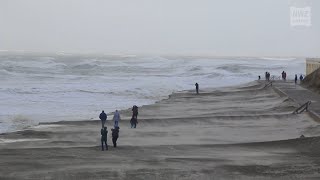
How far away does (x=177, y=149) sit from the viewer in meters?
15.3

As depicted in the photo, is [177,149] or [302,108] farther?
[302,108]

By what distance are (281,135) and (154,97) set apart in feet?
70.0

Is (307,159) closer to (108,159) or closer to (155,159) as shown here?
(155,159)

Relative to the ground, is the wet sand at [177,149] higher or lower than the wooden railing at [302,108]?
lower

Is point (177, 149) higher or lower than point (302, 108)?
lower

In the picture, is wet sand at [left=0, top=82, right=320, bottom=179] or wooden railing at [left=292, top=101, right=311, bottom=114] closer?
wet sand at [left=0, top=82, right=320, bottom=179]

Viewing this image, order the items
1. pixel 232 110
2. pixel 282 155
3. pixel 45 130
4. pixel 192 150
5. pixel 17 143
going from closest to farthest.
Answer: pixel 282 155 < pixel 192 150 < pixel 17 143 < pixel 45 130 < pixel 232 110

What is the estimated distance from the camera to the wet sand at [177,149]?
39.1 feet

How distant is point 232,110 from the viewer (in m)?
26.4

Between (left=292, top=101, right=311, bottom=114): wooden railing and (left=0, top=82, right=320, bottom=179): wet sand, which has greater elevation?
(left=292, top=101, right=311, bottom=114): wooden railing

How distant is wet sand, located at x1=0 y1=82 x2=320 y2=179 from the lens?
11.9m

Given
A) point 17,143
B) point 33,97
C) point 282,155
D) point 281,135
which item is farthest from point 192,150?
point 33,97

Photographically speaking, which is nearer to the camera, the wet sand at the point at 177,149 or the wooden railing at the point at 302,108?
the wet sand at the point at 177,149

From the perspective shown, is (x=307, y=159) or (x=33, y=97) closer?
(x=307, y=159)
